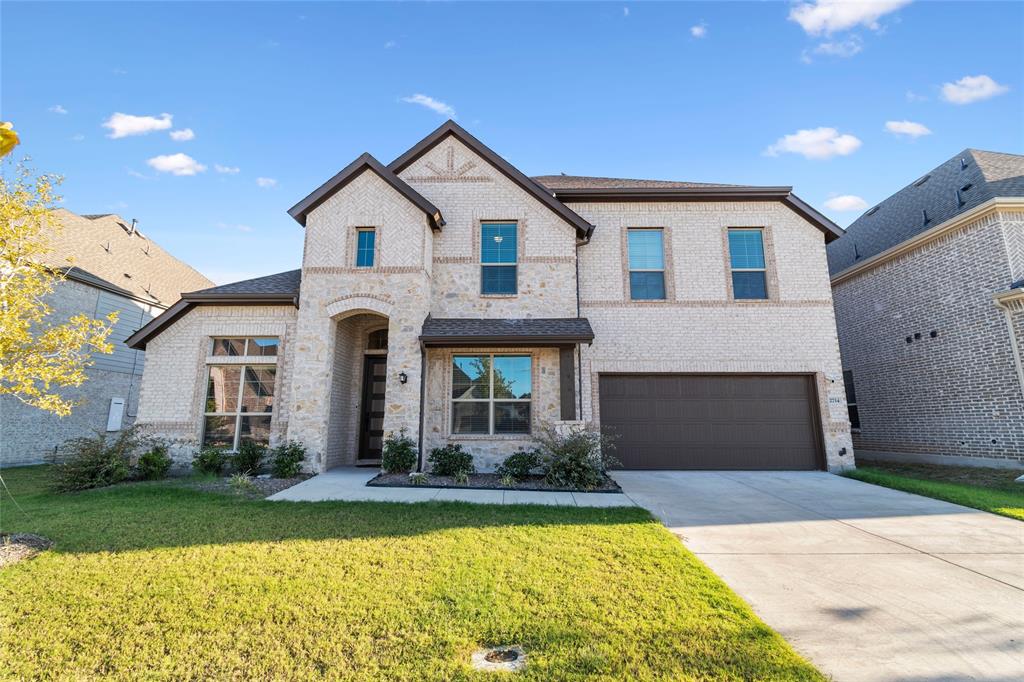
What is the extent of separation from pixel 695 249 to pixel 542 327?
4821 millimetres

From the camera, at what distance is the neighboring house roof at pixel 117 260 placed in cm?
1364

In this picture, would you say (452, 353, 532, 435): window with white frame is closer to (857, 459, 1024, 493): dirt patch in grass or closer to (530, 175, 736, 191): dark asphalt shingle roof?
(530, 175, 736, 191): dark asphalt shingle roof

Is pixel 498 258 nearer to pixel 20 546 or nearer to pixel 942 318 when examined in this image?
pixel 20 546

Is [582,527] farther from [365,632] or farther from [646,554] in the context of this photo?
[365,632]

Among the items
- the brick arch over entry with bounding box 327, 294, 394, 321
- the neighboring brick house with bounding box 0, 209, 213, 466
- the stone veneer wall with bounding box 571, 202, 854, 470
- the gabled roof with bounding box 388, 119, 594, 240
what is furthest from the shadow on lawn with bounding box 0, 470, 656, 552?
the gabled roof with bounding box 388, 119, 594, 240

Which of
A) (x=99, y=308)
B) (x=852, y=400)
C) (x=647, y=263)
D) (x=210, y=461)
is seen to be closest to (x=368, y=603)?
(x=210, y=461)

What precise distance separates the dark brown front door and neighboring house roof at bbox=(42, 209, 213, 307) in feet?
29.5

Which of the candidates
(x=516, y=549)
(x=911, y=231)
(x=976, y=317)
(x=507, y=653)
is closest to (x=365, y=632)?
(x=507, y=653)

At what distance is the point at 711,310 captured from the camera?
448 inches

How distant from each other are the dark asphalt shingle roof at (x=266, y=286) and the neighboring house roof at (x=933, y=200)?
16.7m

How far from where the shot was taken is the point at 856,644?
3.05m

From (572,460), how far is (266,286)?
855cm

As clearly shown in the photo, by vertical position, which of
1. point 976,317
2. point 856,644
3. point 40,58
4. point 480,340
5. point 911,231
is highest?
point 40,58

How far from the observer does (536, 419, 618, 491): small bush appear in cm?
854
